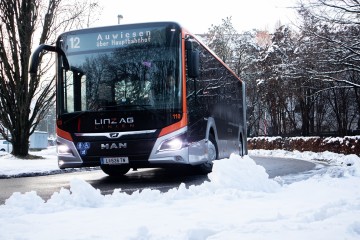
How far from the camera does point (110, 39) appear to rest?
29.3ft

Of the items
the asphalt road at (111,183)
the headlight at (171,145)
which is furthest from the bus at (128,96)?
the asphalt road at (111,183)

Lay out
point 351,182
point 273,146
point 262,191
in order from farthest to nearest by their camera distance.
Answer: point 273,146 < point 351,182 < point 262,191

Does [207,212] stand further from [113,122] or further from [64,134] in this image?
[64,134]

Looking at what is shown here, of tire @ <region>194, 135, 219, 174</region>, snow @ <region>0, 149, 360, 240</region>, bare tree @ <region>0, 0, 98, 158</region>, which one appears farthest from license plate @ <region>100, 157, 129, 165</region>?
bare tree @ <region>0, 0, 98, 158</region>

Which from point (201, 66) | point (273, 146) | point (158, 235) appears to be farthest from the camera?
point (273, 146)

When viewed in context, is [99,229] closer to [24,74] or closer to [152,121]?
[152,121]

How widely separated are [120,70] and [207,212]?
501cm

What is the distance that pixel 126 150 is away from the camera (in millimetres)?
8453

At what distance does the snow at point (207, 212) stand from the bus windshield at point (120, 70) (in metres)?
2.81

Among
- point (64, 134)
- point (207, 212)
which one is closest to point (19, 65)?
point (64, 134)

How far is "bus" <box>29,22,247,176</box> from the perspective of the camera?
8391mm

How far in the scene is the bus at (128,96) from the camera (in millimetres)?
8391

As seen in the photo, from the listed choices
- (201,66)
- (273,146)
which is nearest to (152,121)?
(201,66)

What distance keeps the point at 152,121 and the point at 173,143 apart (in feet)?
2.00
